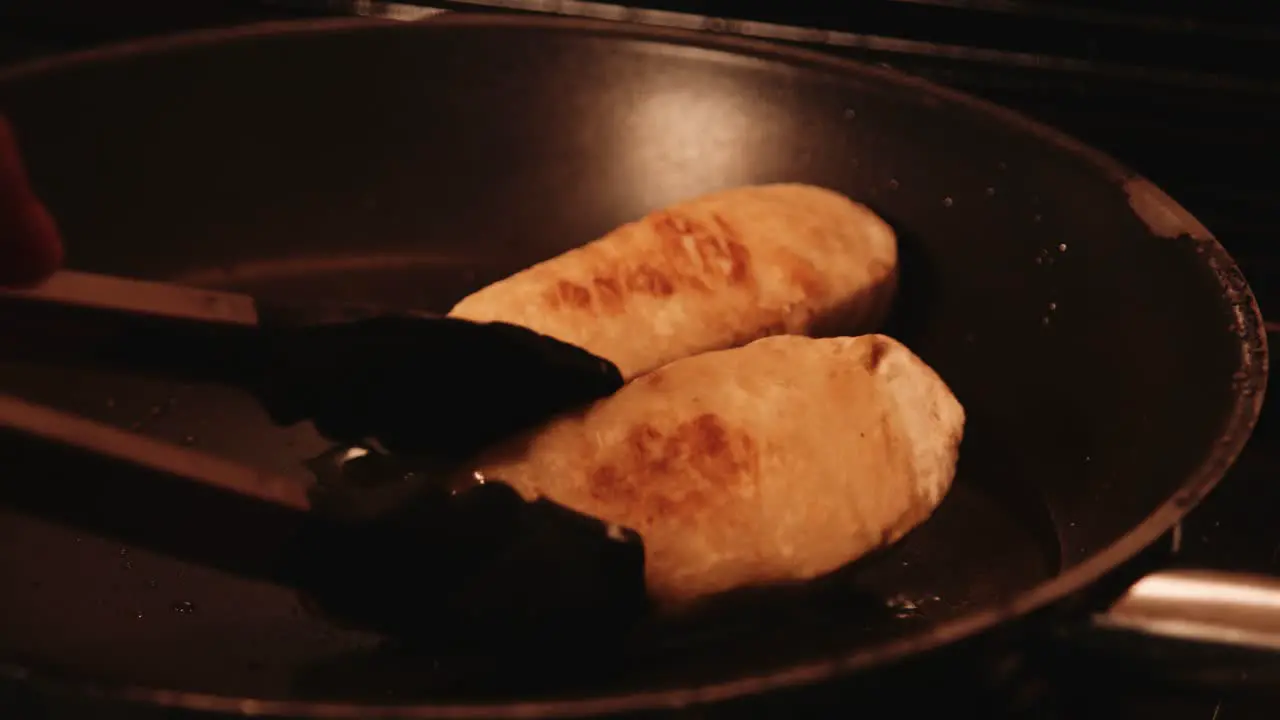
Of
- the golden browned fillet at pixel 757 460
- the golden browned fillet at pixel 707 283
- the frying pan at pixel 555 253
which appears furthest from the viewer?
the golden browned fillet at pixel 707 283

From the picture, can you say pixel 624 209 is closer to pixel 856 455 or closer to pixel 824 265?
pixel 824 265

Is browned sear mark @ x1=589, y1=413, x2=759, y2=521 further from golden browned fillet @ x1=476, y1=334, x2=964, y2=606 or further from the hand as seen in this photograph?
the hand

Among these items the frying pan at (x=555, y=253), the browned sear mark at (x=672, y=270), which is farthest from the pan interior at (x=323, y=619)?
the browned sear mark at (x=672, y=270)

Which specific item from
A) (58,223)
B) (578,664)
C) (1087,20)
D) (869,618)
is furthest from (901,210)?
(58,223)

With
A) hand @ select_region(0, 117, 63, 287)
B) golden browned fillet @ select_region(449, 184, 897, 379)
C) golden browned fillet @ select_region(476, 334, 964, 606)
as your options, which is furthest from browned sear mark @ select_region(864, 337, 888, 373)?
hand @ select_region(0, 117, 63, 287)

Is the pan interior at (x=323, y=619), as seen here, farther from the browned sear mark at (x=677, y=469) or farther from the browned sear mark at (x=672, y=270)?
the browned sear mark at (x=672, y=270)
